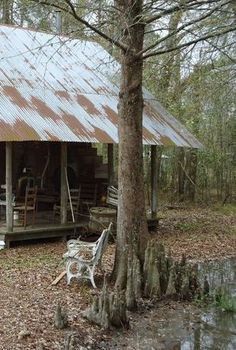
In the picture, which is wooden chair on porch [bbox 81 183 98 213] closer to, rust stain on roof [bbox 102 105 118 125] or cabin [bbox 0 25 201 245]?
cabin [bbox 0 25 201 245]

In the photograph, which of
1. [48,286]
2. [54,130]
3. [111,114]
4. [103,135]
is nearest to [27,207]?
[54,130]

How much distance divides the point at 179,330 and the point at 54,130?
6.43 meters

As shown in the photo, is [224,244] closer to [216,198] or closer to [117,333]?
[117,333]

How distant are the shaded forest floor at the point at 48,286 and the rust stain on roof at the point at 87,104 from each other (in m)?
3.58

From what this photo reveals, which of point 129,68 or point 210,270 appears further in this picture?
point 210,270

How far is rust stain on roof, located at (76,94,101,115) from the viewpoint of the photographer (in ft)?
47.5

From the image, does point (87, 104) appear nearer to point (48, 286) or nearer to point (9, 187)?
point (9, 187)

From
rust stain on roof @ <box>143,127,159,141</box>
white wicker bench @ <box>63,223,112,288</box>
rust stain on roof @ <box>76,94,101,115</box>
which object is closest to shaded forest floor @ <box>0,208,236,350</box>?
white wicker bench @ <box>63,223,112,288</box>

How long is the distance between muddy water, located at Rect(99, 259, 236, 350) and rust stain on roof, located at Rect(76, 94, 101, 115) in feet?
23.4

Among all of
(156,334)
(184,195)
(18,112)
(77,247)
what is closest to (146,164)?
(184,195)

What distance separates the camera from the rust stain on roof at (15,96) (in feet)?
42.7

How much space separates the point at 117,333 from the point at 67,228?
6.78m

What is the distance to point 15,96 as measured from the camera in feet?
43.3

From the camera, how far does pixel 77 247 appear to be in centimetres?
947
